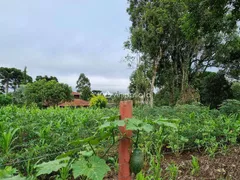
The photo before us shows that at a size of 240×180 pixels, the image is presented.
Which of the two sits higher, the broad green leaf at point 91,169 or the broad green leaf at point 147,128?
the broad green leaf at point 147,128

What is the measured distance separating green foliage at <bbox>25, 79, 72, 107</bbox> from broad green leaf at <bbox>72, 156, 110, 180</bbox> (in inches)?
657

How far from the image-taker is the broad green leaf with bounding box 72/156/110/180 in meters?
0.91

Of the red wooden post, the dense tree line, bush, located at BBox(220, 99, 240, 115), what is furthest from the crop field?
the dense tree line

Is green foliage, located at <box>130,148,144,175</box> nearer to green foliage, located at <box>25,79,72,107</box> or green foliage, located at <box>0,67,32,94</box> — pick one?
green foliage, located at <box>25,79,72,107</box>

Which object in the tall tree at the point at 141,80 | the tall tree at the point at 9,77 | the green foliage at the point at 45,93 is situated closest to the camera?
the tall tree at the point at 141,80

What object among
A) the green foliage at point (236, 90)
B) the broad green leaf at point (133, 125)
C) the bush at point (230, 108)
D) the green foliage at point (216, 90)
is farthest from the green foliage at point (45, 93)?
the broad green leaf at point (133, 125)

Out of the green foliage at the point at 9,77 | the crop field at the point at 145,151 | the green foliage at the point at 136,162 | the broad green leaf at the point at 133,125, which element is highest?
the green foliage at the point at 9,77

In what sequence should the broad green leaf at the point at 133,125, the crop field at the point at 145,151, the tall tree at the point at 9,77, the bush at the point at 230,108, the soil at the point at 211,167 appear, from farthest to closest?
the tall tree at the point at 9,77 < the bush at the point at 230,108 < the soil at the point at 211,167 < the crop field at the point at 145,151 < the broad green leaf at the point at 133,125

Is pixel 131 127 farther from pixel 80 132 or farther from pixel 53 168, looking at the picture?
pixel 80 132

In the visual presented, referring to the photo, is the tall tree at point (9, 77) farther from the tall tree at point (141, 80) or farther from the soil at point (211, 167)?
the soil at point (211, 167)

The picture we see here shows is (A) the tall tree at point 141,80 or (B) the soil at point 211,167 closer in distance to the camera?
(B) the soil at point 211,167

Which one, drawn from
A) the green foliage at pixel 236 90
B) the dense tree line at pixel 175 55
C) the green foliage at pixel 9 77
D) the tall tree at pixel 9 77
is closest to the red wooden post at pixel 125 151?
the dense tree line at pixel 175 55

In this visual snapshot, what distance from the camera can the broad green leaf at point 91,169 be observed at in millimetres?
914

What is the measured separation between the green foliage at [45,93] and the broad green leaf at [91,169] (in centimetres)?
1668
